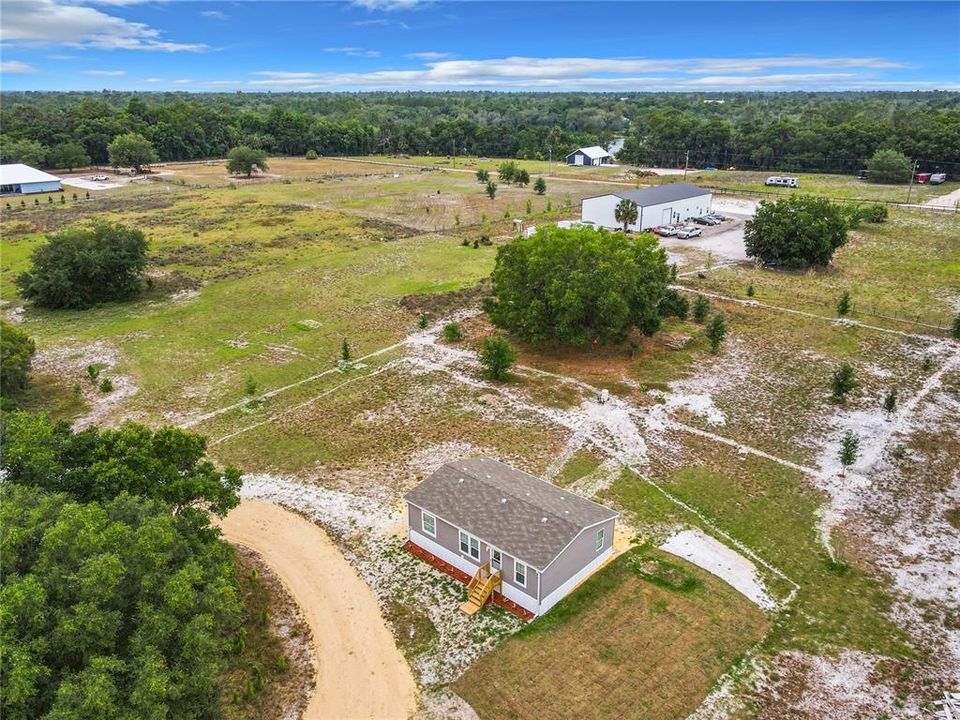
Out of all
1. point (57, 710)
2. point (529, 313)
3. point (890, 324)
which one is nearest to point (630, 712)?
point (57, 710)

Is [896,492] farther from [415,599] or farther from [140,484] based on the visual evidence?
[140,484]

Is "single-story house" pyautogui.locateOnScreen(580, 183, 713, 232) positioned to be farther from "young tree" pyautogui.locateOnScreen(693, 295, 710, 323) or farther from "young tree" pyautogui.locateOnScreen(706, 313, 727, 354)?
"young tree" pyautogui.locateOnScreen(706, 313, 727, 354)

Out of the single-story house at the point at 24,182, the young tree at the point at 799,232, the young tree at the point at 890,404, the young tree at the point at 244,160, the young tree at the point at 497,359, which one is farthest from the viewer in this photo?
the young tree at the point at 244,160

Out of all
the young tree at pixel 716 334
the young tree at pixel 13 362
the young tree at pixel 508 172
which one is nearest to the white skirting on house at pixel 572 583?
the young tree at pixel 716 334

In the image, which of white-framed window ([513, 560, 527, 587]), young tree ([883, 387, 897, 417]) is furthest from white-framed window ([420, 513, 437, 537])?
young tree ([883, 387, 897, 417])

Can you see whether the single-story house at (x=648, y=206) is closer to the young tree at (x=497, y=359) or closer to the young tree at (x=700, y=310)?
the young tree at (x=700, y=310)

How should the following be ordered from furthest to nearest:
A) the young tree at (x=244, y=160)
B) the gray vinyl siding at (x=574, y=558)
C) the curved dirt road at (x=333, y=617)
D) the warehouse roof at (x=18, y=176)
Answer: the young tree at (x=244, y=160) → the warehouse roof at (x=18, y=176) → the gray vinyl siding at (x=574, y=558) → the curved dirt road at (x=333, y=617)

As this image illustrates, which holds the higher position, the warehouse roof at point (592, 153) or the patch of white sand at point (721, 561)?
the warehouse roof at point (592, 153)
